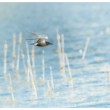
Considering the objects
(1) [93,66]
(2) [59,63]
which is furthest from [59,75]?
(1) [93,66]

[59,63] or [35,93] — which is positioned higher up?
[59,63]

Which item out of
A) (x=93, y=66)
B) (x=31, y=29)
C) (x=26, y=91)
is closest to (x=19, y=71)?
(x=26, y=91)

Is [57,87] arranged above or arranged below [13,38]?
below

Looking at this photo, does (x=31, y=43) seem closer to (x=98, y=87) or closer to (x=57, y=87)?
(x=57, y=87)

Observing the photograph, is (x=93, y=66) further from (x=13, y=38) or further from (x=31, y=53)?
(x=13, y=38)

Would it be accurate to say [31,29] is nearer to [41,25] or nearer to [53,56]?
[41,25]

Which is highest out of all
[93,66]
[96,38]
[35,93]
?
[96,38]
